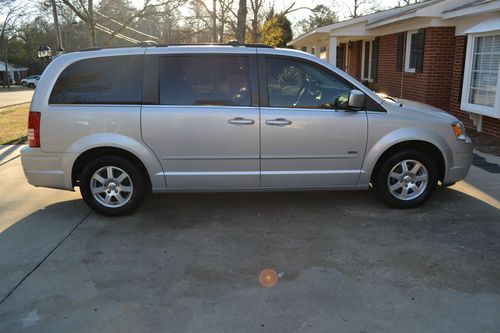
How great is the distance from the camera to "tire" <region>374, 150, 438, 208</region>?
532 cm

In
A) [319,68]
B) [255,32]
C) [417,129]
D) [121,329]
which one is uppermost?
[255,32]

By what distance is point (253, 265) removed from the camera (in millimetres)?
4062

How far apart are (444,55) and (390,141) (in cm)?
796

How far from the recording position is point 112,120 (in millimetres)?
5004

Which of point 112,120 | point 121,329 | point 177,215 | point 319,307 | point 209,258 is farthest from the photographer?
point 177,215

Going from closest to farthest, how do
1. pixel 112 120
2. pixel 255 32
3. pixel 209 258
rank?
pixel 209 258
pixel 112 120
pixel 255 32

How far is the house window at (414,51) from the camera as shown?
1236cm

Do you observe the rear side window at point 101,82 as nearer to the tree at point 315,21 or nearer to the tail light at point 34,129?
the tail light at point 34,129

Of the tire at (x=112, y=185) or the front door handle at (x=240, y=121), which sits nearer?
the front door handle at (x=240, y=121)

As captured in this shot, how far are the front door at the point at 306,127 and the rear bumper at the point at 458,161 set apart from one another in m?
1.09

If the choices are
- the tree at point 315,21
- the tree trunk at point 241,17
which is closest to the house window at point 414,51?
the tree trunk at point 241,17

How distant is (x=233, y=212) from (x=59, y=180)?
2001mm

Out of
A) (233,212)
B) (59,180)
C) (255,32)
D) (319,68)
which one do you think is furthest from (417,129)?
(255,32)

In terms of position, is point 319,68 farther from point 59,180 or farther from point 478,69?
point 478,69
